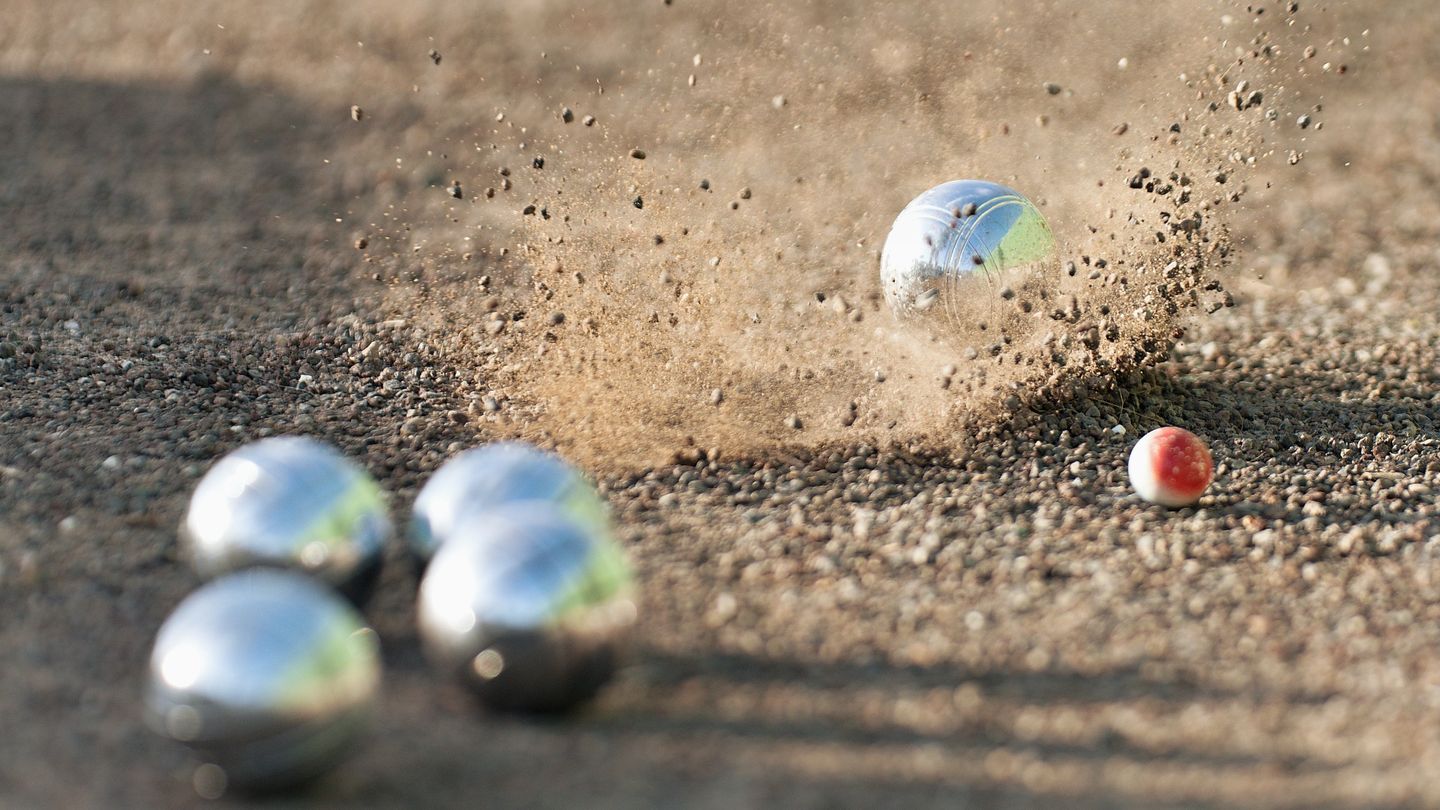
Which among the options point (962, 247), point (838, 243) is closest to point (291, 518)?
point (962, 247)

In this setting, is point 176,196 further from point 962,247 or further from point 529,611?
point 529,611

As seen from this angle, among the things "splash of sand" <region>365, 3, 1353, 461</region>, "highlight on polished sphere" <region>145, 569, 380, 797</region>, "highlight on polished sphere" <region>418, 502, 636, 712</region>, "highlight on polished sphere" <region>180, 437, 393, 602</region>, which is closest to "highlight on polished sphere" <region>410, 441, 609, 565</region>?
"highlight on polished sphere" <region>180, 437, 393, 602</region>

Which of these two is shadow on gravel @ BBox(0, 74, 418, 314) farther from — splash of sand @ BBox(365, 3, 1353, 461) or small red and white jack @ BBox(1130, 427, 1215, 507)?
small red and white jack @ BBox(1130, 427, 1215, 507)

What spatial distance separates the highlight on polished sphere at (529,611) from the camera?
14.5 feet

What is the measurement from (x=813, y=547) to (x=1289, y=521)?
2235 millimetres

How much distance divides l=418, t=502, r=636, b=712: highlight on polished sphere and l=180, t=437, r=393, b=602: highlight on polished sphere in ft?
1.86

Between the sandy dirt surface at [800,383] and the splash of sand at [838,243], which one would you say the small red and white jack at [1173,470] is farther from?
the splash of sand at [838,243]

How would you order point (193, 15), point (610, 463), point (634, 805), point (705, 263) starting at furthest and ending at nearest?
point (193, 15) < point (705, 263) < point (610, 463) < point (634, 805)

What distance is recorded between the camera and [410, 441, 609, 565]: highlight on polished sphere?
5.21 m

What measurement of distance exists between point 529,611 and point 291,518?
1073 mm

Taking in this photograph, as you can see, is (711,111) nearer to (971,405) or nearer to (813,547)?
(971,405)

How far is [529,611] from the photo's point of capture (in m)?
4.41

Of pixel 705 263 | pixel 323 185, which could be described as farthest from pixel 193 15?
pixel 705 263

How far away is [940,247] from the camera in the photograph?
24.0 ft
